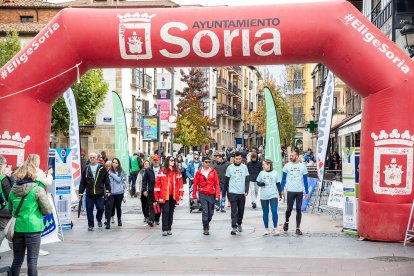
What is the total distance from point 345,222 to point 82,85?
91.7ft

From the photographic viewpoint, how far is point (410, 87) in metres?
12.2

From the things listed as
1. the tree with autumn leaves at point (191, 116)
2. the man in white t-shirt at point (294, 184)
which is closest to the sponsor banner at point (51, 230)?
the man in white t-shirt at point (294, 184)

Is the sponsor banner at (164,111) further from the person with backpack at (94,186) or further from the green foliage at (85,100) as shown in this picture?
the person with backpack at (94,186)

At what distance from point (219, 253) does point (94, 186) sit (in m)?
4.63

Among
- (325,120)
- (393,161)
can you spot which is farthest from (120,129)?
(393,161)

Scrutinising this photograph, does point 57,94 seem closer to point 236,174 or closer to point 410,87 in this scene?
point 236,174

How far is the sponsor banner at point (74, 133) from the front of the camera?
16250 millimetres

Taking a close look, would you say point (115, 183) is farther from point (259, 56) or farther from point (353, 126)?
point (353, 126)

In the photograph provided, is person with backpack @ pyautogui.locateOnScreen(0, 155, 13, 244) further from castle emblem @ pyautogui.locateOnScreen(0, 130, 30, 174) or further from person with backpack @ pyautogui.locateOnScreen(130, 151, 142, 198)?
person with backpack @ pyautogui.locateOnScreen(130, 151, 142, 198)

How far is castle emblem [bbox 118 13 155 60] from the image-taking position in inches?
495

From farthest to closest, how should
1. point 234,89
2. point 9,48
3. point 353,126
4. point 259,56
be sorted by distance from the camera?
point 234,89, point 9,48, point 353,126, point 259,56

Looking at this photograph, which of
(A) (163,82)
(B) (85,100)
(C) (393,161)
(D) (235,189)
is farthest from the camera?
(B) (85,100)

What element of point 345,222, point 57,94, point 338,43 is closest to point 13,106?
point 57,94

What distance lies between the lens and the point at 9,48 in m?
39.1
